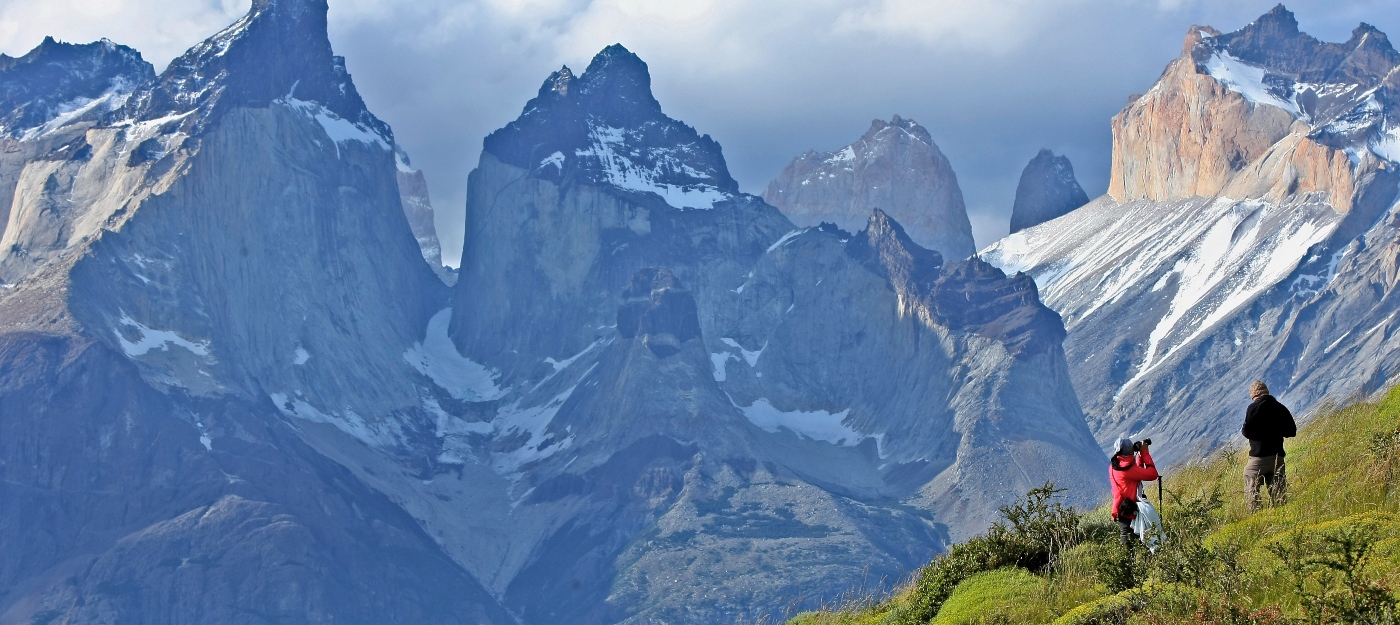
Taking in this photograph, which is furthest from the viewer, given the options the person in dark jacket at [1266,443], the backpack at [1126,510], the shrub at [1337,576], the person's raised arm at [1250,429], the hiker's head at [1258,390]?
the hiker's head at [1258,390]

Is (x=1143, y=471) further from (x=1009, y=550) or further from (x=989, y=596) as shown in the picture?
(x=989, y=596)

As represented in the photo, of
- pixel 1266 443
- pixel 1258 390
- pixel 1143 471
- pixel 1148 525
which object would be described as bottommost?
pixel 1148 525

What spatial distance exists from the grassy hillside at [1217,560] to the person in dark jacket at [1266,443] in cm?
43

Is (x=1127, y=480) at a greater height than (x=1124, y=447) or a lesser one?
lesser

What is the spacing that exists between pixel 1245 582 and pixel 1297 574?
1.08 meters

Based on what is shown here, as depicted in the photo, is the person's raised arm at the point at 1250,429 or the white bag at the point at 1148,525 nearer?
the white bag at the point at 1148,525

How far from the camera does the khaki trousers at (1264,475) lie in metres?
25.3

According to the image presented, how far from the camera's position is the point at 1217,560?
20.8 m

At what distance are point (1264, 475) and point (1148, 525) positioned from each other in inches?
125

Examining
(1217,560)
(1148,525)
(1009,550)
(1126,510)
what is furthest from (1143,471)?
(1217,560)

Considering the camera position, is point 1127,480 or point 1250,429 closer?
point 1127,480

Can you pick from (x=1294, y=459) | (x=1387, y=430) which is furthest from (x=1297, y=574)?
(x=1294, y=459)

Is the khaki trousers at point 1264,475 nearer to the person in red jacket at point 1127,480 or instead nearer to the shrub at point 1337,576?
the person in red jacket at point 1127,480

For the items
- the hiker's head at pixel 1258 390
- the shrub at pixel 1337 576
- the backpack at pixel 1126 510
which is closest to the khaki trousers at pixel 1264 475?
the hiker's head at pixel 1258 390
